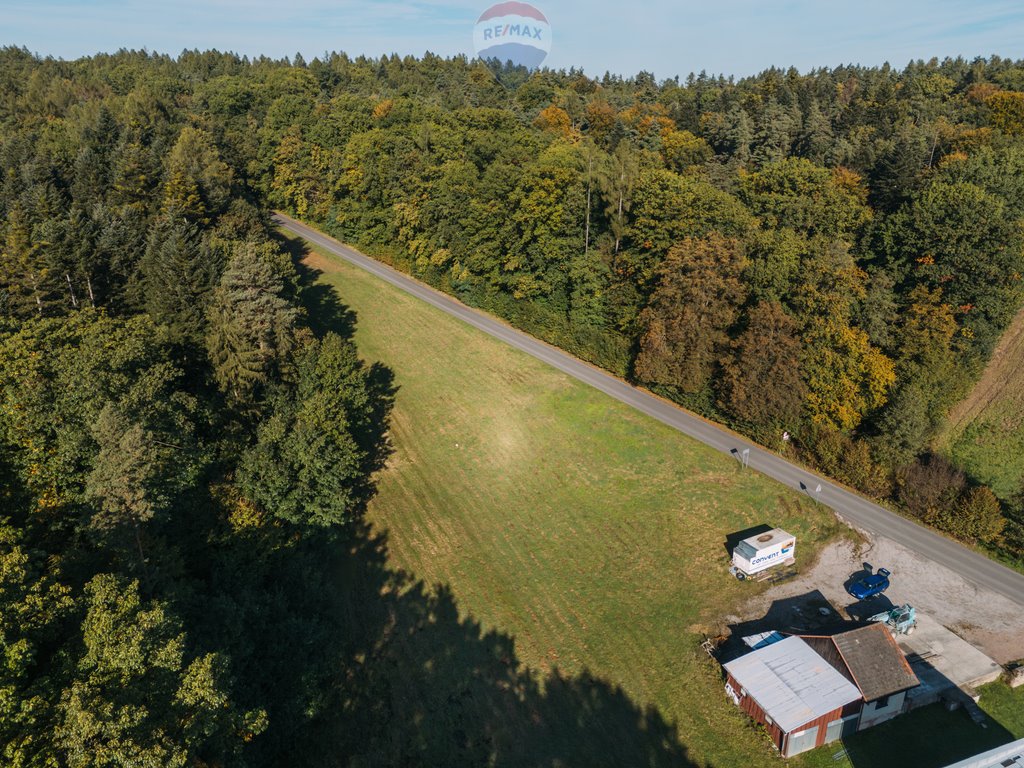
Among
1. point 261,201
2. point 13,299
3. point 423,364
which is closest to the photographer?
point 13,299

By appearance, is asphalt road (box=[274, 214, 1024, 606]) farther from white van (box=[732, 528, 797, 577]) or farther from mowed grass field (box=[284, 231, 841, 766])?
white van (box=[732, 528, 797, 577])

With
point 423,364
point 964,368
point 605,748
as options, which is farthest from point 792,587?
point 423,364

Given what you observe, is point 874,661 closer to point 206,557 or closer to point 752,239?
point 206,557

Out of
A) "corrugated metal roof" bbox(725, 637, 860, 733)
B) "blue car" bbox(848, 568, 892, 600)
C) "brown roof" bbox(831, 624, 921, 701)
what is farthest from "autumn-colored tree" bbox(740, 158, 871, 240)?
"corrugated metal roof" bbox(725, 637, 860, 733)

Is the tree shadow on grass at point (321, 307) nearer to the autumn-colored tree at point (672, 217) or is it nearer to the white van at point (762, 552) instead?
the autumn-colored tree at point (672, 217)

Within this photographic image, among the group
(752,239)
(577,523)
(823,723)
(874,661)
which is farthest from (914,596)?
(752,239)

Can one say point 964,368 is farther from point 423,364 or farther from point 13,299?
point 13,299
